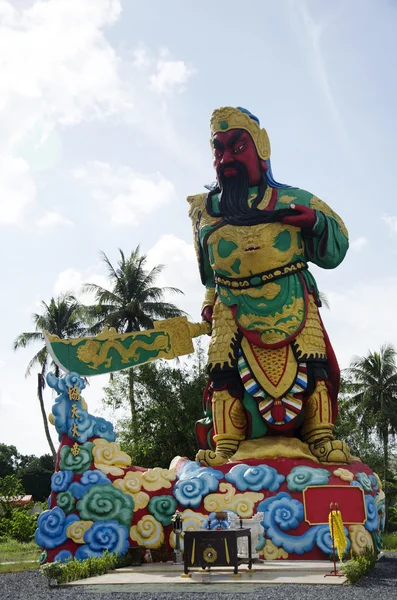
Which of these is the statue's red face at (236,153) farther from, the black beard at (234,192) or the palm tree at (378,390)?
the palm tree at (378,390)

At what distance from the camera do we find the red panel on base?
8305 mm

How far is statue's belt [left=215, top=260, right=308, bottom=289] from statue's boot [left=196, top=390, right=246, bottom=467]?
1.42 metres

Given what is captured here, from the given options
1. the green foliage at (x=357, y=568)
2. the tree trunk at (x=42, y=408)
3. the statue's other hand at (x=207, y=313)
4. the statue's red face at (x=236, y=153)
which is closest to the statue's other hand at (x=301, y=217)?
the statue's red face at (x=236, y=153)

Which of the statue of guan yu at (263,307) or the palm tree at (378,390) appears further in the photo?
the palm tree at (378,390)

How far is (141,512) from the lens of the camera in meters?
8.60

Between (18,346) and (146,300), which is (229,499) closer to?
(146,300)

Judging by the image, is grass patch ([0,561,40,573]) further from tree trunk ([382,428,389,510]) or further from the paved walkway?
tree trunk ([382,428,389,510])

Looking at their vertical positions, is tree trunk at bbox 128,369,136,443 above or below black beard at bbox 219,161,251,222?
below

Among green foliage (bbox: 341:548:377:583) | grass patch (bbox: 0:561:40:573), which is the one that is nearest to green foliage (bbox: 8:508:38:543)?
grass patch (bbox: 0:561:40:573)

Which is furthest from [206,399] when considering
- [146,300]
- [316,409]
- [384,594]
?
[146,300]

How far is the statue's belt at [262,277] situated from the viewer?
30.8ft

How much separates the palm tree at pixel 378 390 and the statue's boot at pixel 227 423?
14.2m

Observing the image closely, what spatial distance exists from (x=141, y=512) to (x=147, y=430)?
1052 cm

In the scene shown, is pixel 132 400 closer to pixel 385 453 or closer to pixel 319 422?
pixel 385 453
